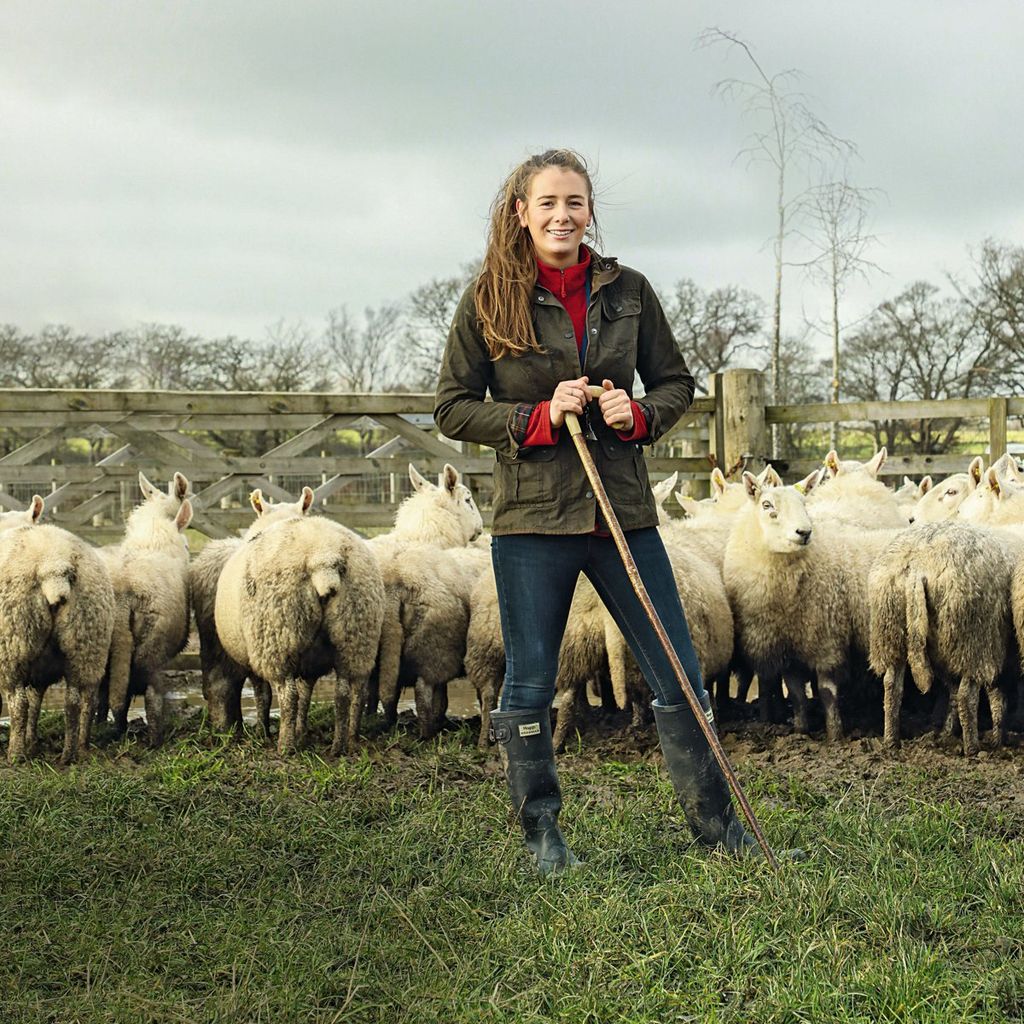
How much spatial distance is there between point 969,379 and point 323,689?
85.7 feet

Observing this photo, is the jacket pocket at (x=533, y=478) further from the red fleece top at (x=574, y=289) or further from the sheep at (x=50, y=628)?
the sheep at (x=50, y=628)

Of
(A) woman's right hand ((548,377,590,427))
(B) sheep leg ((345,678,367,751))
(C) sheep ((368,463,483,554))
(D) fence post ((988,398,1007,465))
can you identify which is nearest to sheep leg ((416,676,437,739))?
(B) sheep leg ((345,678,367,751))

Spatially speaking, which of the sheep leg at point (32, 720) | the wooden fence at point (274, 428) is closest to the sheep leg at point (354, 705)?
the sheep leg at point (32, 720)

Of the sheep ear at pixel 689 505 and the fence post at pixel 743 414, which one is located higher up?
the fence post at pixel 743 414

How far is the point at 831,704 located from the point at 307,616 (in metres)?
3.01

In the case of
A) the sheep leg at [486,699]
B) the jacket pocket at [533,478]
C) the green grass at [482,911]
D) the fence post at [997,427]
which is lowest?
the green grass at [482,911]

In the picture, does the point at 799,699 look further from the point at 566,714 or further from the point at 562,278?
the point at 562,278

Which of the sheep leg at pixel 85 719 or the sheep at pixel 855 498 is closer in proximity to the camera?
the sheep leg at pixel 85 719

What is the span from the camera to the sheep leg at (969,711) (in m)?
6.20

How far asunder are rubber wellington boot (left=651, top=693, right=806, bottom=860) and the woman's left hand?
1.01 metres

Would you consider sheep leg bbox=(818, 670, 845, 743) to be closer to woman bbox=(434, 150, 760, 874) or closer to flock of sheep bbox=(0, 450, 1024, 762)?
flock of sheep bbox=(0, 450, 1024, 762)

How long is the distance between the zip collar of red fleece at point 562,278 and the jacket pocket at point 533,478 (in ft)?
1.90

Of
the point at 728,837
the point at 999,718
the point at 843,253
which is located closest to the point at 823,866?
the point at 728,837

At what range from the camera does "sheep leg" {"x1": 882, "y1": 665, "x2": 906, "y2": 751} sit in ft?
21.0
